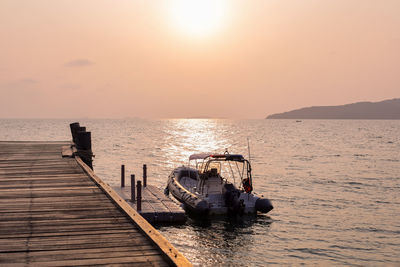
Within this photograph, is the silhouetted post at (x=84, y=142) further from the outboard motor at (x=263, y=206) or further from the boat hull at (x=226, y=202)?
the outboard motor at (x=263, y=206)

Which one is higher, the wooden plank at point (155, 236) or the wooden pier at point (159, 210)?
the wooden plank at point (155, 236)

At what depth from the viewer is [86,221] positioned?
770cm

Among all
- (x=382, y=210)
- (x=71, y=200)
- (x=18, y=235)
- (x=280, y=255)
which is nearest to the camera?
(x=18, y=235)

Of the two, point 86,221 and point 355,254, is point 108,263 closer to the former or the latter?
point 86,221

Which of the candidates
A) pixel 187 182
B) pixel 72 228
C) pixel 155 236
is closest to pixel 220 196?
pixel 187 182

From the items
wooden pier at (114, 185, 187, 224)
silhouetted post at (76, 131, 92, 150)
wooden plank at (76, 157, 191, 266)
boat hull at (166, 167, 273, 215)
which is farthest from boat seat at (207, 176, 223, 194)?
wooden plank at (76, 157, 191, 266)

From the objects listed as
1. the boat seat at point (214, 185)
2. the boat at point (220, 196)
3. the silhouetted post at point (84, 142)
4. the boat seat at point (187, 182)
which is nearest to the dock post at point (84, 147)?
the silhouetted post at point (84, 142)

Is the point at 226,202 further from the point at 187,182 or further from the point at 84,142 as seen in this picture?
the point at 187,182

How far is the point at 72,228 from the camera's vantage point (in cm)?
723

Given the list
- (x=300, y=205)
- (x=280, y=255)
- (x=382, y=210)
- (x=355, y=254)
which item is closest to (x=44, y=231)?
(x=280, y=255)

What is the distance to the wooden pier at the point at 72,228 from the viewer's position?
5723 mm

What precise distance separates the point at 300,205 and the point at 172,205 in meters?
8.99

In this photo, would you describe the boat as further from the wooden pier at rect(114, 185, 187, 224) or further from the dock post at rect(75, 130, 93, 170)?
the dock post at rect(75, 130, 93, 170)

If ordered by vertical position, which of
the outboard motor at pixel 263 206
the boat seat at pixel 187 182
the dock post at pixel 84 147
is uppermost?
the dock post at pixel 84 147
